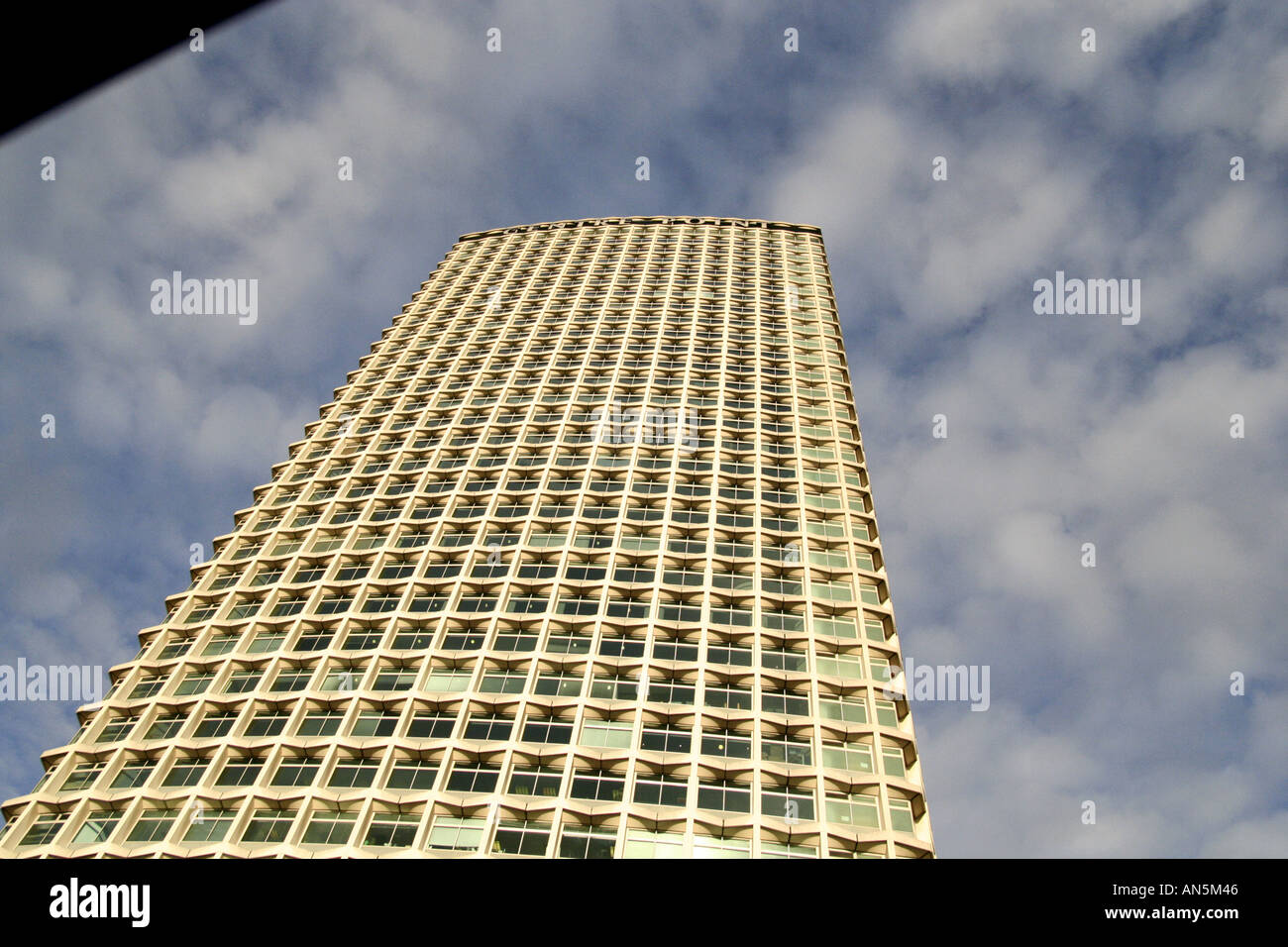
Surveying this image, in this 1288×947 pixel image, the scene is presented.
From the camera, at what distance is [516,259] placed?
103 m

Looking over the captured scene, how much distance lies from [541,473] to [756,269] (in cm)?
4454

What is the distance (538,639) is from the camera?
5116 centimetres

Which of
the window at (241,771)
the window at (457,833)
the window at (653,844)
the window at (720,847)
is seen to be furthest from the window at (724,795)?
the window at (241,771)

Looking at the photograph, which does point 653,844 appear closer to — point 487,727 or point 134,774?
point 487,727

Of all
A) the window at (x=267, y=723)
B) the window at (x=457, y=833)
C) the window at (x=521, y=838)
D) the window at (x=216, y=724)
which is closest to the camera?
the window at (x=521, y=838)

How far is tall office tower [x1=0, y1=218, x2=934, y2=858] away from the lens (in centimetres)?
4206

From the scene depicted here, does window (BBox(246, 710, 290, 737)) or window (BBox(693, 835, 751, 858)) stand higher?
window (BBox(246, 710, 290, 737))

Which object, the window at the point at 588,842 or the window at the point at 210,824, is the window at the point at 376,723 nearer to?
the window at the point at 210,824

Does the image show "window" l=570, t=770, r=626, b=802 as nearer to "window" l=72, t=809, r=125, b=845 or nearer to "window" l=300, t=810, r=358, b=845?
"window" l=300, t=810, r=358, b=845

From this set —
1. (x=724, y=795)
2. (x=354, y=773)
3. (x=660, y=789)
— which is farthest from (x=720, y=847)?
(x=354, y=773)

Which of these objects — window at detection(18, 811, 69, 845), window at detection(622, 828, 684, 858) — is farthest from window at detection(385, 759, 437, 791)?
window at detection(18, 811, 69, 845)

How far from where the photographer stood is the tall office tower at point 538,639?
1656 inches

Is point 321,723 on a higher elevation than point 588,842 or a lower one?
higher

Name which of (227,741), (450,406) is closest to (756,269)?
(450,406)
